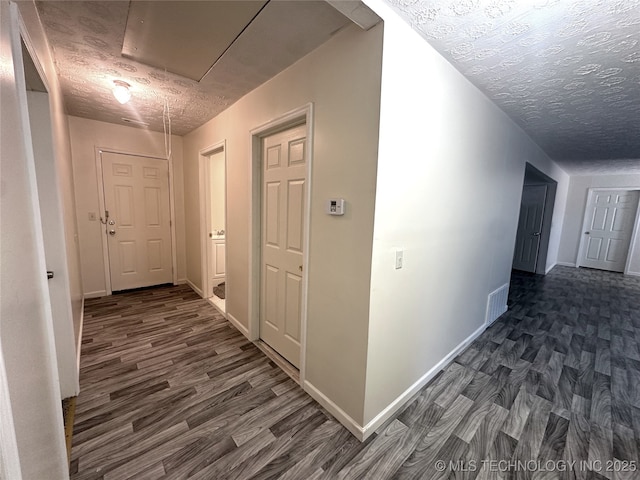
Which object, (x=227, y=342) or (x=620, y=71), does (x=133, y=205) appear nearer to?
(x=227, y=342)

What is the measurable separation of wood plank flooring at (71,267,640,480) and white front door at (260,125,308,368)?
32 cm

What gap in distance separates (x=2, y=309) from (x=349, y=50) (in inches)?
71.3

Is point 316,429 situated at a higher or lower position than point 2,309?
lower

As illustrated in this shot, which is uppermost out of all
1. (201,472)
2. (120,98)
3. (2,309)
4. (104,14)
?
(104,14)

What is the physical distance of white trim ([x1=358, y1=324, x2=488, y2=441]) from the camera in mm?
1614

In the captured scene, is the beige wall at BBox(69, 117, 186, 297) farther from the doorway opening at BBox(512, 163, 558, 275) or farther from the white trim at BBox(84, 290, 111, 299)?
the doorway opening at BBox(512, 163, 558, 275)

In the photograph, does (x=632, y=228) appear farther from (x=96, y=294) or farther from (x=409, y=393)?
(x=96, y=294)

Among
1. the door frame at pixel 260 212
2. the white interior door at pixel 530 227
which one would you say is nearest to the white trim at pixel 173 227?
the door frame at pixel 260 212

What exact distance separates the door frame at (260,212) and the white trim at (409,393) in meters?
0.59

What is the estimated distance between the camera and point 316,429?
1.64 metres

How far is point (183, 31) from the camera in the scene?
1529 mm

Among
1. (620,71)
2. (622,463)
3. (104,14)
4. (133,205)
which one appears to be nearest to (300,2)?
(104,14)

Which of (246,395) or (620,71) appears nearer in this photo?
(620,71)

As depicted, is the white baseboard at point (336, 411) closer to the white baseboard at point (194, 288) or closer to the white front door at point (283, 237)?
the white front door at point (283, 237)
